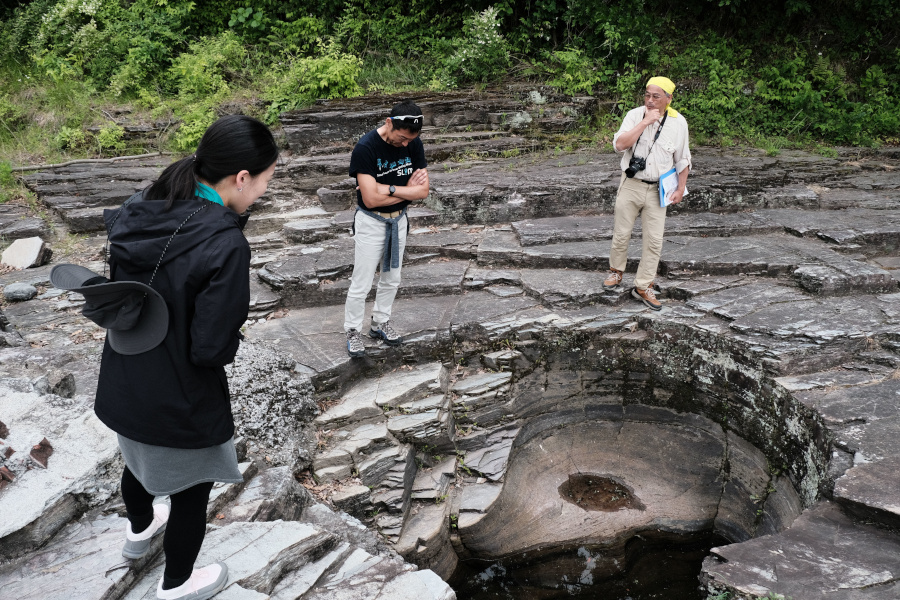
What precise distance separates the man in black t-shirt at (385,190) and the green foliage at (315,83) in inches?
229

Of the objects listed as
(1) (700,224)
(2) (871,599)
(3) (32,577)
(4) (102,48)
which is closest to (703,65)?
(1) (700,224)

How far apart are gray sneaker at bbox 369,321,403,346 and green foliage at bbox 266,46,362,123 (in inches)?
228

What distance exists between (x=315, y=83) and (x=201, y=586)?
8.52 m

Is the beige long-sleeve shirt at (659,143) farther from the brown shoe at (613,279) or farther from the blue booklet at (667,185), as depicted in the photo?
the brown shoe at (613,279)

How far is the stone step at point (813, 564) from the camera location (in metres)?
3.26

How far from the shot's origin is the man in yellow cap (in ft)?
15.8

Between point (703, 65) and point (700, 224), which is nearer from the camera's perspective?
point (700, 224)

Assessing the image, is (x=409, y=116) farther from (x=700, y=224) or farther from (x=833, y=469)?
(x=700, y=224)

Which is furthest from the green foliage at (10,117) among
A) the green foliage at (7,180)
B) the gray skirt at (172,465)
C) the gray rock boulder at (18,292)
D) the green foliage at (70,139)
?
the gray skirt at (172,465)

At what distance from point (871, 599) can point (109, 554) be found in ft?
12.2

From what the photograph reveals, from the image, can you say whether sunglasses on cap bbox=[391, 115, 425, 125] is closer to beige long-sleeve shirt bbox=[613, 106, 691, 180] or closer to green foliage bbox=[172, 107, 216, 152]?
beige long-sleeve shirt bbox=[613, 106, 691, 180]

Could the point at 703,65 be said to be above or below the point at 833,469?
above

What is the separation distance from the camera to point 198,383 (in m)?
2.11

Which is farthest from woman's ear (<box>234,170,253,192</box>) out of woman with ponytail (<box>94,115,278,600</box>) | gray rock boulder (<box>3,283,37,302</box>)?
gray rock boulder (<box>3,283,37,302</box>)
